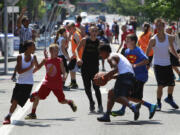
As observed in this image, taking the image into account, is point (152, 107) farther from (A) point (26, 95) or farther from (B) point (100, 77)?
(A) point (26, 95)

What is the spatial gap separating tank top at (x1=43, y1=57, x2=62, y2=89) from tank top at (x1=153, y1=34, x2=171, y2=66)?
2.11 m

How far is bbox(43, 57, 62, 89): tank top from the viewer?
11305 mm

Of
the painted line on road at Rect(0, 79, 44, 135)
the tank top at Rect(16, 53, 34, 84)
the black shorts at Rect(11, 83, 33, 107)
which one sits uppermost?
the tank top at Rect(16, 53, 34, 84)

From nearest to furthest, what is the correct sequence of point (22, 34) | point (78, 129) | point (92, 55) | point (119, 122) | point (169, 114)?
point (78, 129) < point (119, 122) < point (169, 114) < point (92, 55) < point (22, 34)

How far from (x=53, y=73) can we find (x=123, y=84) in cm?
138

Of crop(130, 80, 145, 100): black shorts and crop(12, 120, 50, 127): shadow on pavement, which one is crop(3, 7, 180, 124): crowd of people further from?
crop(12, 120, 50, 127): shadow on pavement

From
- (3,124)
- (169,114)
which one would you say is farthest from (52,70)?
(169,114)

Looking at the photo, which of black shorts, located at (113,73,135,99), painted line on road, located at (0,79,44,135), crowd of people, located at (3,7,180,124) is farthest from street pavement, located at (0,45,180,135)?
black shorts, located at (113,73,135,99)

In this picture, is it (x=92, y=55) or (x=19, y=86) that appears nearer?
(x=19, y=86)

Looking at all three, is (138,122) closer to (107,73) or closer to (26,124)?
(107,73)

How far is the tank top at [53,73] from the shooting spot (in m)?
11.3

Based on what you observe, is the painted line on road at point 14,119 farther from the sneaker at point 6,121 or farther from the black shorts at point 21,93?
the black shorts at point 21,93

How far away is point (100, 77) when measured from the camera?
10594mm

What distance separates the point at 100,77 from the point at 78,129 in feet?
3.27
